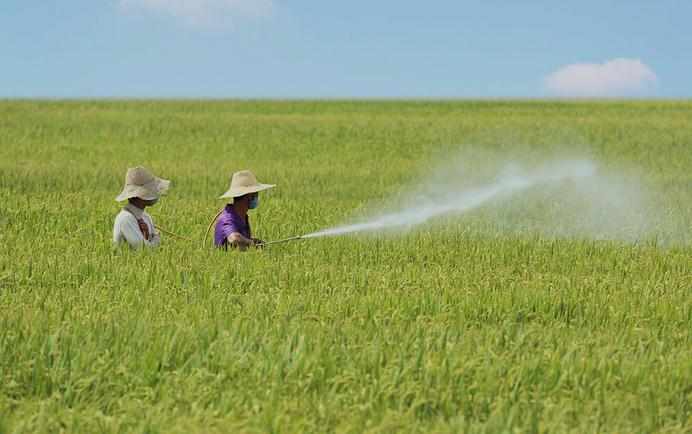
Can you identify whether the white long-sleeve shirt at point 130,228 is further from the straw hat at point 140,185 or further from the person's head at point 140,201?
the straw hat at point 140,185

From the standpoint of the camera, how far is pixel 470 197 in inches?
779

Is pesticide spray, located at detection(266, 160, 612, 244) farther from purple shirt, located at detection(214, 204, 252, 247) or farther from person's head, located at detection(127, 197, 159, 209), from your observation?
person's head, located at detection(127, 197, 159, 209)

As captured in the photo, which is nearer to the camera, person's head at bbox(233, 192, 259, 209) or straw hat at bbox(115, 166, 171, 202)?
straw hat at bbox(115, 166, 171, 202)

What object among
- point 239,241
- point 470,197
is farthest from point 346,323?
point 470,197

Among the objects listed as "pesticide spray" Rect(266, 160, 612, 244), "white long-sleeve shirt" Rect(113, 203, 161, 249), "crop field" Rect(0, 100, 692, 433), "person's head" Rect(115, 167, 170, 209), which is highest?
"person's head" Rect(115, 167, 170, 209)

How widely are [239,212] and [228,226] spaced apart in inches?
7.1

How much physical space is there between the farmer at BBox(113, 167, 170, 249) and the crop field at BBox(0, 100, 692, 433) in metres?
0.21

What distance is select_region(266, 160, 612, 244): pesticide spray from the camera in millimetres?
13203

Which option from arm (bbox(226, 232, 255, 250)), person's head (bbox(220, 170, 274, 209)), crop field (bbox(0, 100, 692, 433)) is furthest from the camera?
arm (bbox(226, 232, 255, 250))

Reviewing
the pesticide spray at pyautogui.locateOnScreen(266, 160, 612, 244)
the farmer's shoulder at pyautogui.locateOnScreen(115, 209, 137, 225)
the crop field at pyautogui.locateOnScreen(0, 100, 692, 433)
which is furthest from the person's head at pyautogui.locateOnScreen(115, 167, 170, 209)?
the pesticide spray at pyautogui.locateOnScreen(266, 160, 612, 244)

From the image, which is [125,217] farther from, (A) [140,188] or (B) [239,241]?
(B) [239,241]

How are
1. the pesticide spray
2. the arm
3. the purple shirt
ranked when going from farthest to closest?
the pesticide spray → the purple shirt → the arm

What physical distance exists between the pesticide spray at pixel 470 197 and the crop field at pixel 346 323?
0.49 m

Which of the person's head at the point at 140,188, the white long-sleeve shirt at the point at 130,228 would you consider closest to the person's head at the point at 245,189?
the person's head at the point at 140,188
